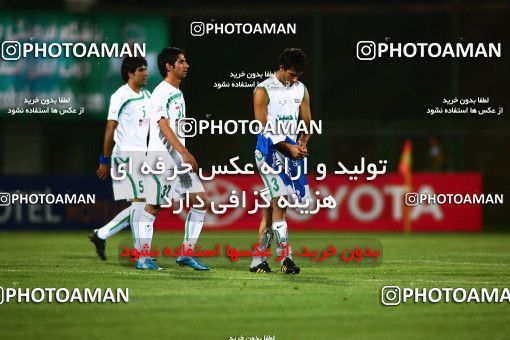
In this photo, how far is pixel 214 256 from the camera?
13844 millimetres

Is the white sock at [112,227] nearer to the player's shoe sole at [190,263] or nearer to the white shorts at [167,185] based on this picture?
the player's shoe sole at [190,263]

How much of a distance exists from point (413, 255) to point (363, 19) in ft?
63.6

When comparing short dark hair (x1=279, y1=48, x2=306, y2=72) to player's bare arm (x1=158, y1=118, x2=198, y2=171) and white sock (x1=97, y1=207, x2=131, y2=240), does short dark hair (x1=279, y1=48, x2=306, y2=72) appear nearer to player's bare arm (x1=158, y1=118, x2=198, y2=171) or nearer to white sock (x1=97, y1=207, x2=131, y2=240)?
player's bare arm (x1=158, y1=118, x2=198, y2=171)

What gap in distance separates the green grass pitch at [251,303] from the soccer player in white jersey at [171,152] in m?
0.56

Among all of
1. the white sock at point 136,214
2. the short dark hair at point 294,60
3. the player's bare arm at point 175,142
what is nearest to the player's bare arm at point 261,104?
the short dark hair at point 294,60

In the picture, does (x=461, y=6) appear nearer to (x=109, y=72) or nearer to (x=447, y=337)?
(x=109, y=72)

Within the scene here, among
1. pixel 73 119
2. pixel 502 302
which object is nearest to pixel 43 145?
pixel 73 119

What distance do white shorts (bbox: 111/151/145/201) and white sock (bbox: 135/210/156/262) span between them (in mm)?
217

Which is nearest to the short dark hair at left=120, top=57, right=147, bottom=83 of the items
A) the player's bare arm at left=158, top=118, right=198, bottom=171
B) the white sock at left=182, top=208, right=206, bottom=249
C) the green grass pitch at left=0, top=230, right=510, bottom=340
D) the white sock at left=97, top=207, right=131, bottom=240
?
the player's bare arm at left=158, top=118, right=198, bottom=171

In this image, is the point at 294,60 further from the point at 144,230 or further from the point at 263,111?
the point at 144,230

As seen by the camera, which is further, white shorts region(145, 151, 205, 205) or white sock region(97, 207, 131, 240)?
white sock region(97, 207, 131, 240)

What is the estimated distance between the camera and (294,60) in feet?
36.3

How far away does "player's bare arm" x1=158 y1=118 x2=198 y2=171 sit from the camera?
11.3 m

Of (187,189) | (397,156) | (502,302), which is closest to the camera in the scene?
(502,302)
